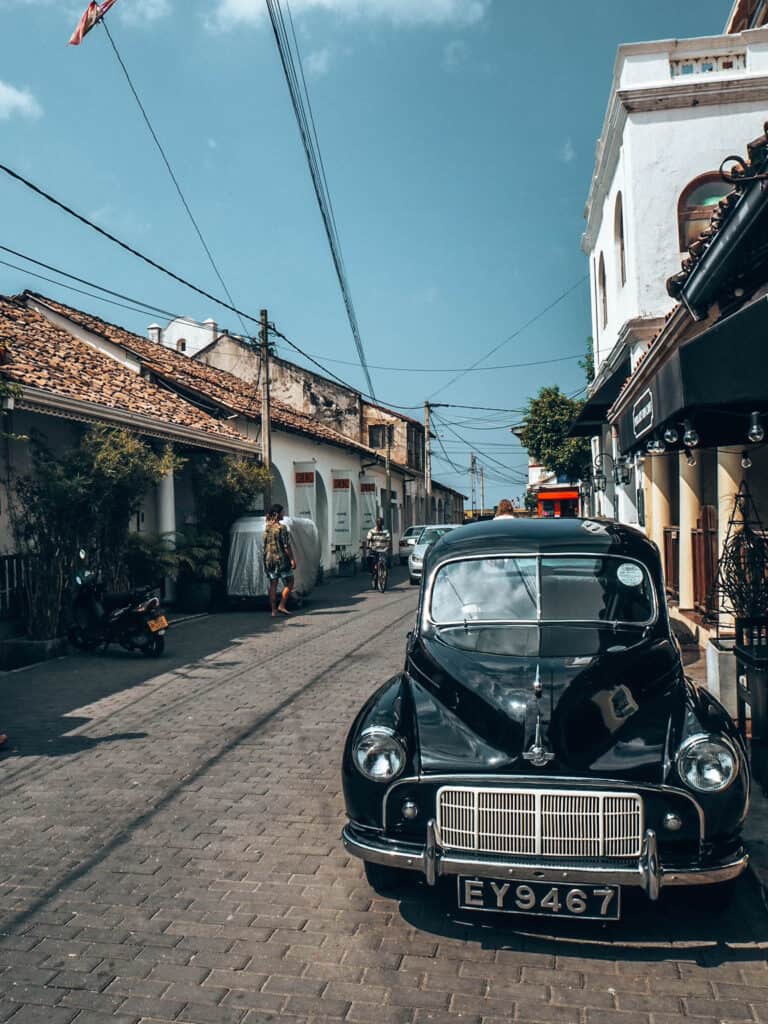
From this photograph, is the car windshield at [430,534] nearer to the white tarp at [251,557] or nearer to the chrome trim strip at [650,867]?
the white tarp at [251,557]

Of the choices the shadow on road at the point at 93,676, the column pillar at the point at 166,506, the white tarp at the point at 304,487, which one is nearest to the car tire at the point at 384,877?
the shadow on road at the point at 93,676

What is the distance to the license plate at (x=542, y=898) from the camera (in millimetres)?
3412

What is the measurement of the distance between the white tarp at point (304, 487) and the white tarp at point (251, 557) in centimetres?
686

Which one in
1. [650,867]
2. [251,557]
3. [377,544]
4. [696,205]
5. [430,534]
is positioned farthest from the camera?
[430,534]

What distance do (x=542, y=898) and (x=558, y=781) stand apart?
1.50ft

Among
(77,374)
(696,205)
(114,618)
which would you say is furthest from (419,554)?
(114,618)

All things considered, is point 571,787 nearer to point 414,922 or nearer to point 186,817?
point 414,922

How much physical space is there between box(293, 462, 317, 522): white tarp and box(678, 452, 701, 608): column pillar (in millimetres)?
13632

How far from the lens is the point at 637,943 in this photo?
3582 millimetres

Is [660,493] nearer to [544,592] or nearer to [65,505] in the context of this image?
[65,505]

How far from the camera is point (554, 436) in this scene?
31828 mm

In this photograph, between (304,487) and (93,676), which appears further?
(304,487)

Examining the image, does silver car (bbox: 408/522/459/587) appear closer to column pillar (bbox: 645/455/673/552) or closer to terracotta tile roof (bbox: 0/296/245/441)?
terracotta tile roof (bbox: 0/296/245/441)

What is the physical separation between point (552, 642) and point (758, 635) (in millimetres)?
1902
